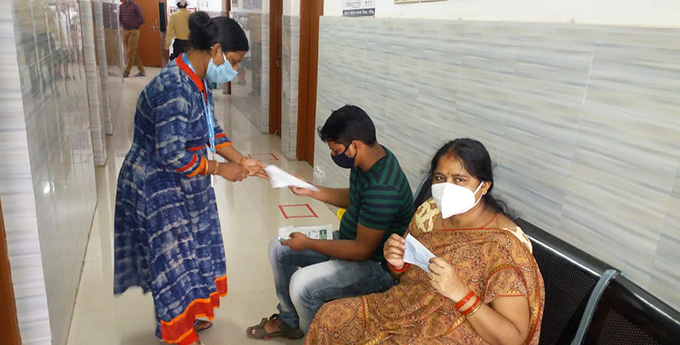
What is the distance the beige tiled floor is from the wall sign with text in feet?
5.11

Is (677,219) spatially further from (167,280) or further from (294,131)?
(294,131)

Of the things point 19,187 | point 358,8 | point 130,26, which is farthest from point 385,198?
point 130,26

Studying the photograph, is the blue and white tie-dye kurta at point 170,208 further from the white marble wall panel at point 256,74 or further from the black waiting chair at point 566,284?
the white marble wall panel at point 256,74

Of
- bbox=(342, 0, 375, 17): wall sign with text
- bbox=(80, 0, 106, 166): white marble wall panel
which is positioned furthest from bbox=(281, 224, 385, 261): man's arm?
bbox=(80, 0, 106, 166): white marble wall panel

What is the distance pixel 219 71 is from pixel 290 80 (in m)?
3.32

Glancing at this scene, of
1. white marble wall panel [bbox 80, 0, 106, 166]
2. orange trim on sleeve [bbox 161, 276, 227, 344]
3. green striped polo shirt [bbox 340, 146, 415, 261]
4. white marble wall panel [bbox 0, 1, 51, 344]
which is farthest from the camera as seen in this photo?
white marble wall panel [bbox 80, 0, 106, 166]

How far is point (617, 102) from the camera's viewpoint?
1569 millimetres

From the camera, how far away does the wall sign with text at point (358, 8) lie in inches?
136

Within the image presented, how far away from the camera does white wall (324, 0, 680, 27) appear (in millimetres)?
1453

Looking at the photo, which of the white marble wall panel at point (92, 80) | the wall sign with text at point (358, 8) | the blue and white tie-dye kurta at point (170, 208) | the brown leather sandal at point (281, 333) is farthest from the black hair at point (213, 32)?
the white marble wall panel at point (92, 80)

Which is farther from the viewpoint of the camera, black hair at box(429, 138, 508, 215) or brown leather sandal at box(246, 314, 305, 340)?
brown leather sandal at box(246, 314, 305, 340)

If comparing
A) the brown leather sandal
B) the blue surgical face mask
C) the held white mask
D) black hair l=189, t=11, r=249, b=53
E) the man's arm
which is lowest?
the brown leather sandal

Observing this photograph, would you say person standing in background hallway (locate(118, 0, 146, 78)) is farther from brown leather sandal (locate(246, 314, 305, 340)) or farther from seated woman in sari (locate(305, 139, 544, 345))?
seated woman in sari (locate(305, 139, 544, 345))

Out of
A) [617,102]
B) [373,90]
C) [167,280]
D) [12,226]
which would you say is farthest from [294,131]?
[617,102]
